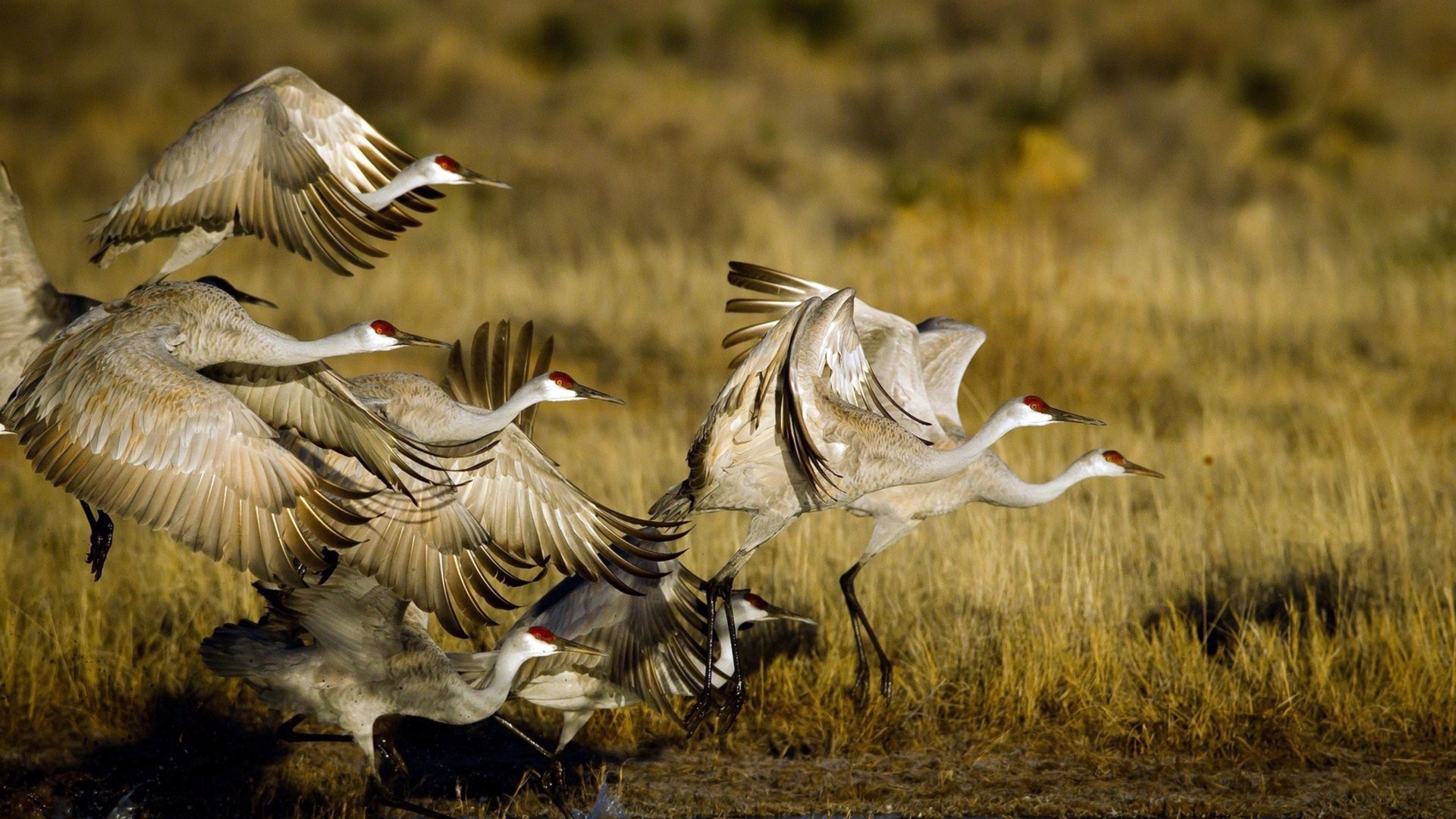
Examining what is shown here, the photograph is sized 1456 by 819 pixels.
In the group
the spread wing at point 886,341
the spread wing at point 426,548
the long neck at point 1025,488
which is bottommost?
the spread wing at point 426,548

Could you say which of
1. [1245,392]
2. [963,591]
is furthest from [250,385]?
[1245,392]

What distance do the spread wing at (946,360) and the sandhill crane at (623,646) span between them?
1.43 m

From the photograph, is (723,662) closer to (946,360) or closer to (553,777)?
(553,777)

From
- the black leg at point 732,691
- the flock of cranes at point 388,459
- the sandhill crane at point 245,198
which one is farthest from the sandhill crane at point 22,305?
the black leg at point 732,691

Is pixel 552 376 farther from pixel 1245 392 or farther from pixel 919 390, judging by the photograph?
pixel 1245 392

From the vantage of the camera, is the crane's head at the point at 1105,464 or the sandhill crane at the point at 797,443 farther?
the crane's head at the point at 1105,464

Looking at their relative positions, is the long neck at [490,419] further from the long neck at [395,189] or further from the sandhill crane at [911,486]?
the sandhill crane at [911,486]

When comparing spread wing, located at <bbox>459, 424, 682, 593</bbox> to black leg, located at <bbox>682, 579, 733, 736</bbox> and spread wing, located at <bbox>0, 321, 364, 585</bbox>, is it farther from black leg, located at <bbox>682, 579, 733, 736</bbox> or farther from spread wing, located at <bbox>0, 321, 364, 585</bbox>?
spread wing, located at <bbox>0, 321, 364, 585</bbox>

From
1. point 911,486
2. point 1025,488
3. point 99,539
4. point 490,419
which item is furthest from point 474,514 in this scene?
point 1025,488

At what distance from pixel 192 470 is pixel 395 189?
191 cm

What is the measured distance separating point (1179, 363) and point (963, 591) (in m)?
4.38

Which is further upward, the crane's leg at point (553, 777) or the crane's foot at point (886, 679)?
the crane's foot at point (886, 679)

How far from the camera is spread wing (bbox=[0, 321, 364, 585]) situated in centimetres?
446

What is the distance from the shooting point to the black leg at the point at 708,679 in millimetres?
5629
